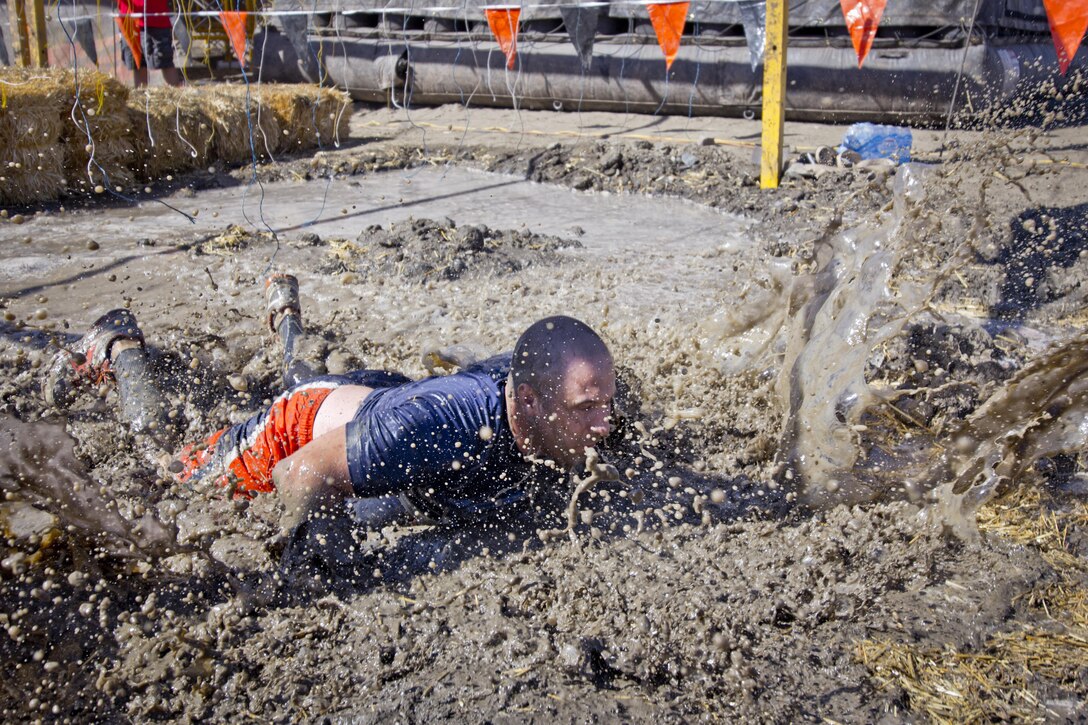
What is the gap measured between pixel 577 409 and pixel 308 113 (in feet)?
34.0

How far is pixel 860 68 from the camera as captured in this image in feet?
37.2

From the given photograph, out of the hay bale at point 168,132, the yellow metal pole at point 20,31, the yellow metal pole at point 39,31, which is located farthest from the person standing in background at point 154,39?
the hay bale at point 168,132

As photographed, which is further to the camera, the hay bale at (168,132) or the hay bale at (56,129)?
the hay bale at (168,132)

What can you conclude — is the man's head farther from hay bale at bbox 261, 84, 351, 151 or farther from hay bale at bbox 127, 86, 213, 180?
hay bale at bbox 261, 84, 351, 151

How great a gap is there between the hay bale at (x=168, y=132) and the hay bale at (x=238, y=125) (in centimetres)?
13

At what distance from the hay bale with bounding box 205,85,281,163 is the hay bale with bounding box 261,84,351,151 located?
0.19 meters

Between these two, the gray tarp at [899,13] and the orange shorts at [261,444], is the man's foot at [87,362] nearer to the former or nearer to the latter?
the orange shorts at [261,444]

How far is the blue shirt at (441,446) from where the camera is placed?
8.87 feet

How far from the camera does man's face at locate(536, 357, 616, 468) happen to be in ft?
8.82

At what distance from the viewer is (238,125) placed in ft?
35.3

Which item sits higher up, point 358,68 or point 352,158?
point 358,68

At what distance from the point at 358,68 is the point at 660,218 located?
9823mm

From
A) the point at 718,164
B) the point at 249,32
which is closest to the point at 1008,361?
the point at 718,164

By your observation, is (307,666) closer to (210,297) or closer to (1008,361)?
(1008,361)
